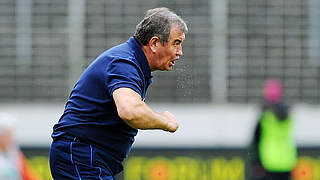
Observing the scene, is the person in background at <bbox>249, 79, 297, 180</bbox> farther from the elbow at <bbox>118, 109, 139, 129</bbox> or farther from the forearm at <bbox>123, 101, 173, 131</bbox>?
the elbow at <bbox>118, 109, 139, 129</bbox>

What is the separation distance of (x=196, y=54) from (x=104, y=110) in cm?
829

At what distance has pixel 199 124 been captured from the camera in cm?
1227

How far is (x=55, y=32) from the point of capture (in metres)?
13.2

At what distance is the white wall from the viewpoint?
450 inches

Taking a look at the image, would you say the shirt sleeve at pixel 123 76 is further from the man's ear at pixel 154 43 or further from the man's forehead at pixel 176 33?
the man's forehead at pixel 176 33

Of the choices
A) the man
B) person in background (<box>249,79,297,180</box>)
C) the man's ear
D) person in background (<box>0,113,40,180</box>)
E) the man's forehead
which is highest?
the man's forehead

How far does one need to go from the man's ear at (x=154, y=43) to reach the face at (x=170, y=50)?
0.04 ft

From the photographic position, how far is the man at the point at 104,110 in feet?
15.9

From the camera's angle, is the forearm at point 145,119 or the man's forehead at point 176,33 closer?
the forearm at point 145,119

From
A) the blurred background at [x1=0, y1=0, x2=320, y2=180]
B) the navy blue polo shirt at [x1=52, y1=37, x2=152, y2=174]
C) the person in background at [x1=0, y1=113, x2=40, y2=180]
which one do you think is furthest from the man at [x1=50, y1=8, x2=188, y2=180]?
the blurred background at [x1=0, y1=0, x2=320, y2=180]

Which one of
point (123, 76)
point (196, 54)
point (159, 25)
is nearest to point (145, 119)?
point (123, 76)

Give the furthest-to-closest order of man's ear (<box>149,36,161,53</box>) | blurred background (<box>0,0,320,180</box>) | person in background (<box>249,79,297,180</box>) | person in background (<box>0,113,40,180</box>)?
blurred background (<box>0,0,320,180</box>) < person in background (<box>249,79,297,180</box>) < person in background (<box>0,113,40,180</box>) < man's ear (<box>149,36,161,53</box>)

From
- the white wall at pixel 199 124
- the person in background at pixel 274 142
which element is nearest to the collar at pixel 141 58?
the white wall at pixel 199 124

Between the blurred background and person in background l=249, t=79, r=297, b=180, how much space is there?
2.92 ft
